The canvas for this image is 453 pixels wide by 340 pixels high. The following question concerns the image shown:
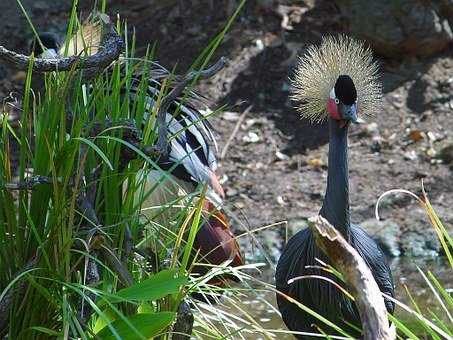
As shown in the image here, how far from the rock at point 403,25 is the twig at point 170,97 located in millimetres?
4577

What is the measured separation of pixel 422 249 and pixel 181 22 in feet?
9.78

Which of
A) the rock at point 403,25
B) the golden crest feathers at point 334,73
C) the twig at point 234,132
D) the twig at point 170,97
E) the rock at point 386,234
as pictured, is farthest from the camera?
the rock at point 403,25

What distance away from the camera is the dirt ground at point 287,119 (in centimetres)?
620

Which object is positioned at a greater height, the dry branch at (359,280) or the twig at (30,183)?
the twig at (30,183)

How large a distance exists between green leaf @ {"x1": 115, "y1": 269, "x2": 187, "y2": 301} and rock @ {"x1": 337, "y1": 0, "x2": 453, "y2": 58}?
198 inches

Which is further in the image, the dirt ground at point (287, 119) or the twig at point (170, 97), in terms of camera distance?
the dirt ground at point (287, 119)

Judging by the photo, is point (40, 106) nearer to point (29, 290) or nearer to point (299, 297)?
point (29, 290)

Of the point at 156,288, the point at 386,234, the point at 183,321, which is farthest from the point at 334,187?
the point at 156,288

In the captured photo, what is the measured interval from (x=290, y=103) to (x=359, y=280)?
5153 mm

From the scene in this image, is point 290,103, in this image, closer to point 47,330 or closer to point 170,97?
point 170,97

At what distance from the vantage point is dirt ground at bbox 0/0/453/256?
244 inches

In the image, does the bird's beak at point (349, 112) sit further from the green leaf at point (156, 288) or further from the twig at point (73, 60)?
the green leaf at point (156, 288)

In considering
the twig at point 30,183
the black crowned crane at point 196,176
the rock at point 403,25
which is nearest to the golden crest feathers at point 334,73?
the black crowned crane at point 196,176

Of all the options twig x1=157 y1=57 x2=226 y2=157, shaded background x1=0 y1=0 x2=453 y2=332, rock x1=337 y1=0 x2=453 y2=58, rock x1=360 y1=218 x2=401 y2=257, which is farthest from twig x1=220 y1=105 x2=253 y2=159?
twig x1=157 y1=57 x2=226 y2=157
